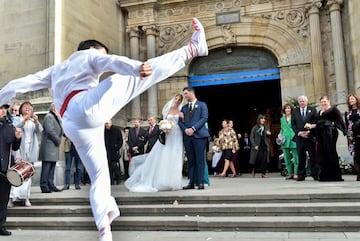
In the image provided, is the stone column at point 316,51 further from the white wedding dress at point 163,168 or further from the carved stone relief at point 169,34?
the white wedding dress at point 163,168

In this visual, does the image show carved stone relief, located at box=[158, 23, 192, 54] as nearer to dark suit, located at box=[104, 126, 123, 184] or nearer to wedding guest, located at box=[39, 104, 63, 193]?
dark suit, located at box=[104, 126, 123, 184]

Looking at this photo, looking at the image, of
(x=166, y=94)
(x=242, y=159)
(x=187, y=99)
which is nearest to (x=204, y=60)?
(x=166, y=94)

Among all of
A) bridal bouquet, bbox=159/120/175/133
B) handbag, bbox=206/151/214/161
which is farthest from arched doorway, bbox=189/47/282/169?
bridal bouquet, bbox=159/120/175/133

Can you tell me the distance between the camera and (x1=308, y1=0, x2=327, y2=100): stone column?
13.0 metres

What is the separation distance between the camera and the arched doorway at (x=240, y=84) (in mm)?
14602

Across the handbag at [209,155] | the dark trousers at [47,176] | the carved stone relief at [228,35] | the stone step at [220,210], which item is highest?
the carved stone relief at [228,35]

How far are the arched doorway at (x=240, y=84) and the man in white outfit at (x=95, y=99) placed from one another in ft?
37.2

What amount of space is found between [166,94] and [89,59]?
1154 centimetres

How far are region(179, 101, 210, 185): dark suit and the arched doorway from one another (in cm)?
775

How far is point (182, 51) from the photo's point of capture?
146 inches

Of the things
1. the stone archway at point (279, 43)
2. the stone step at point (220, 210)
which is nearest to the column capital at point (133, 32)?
the stone archway at point (279, 43)

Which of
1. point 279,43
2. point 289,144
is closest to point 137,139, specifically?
point 289,144

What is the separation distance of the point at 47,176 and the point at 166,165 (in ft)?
8.22

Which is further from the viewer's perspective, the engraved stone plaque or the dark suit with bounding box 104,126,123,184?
the engraved stone plaque
